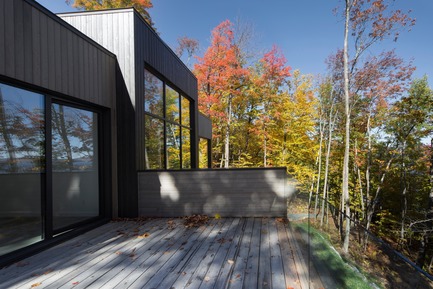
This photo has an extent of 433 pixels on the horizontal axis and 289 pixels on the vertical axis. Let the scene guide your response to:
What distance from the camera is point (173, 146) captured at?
252 inches

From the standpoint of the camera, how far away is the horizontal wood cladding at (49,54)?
2.59 meters

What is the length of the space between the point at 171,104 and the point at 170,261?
178 inches

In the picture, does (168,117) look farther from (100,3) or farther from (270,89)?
(100,3)

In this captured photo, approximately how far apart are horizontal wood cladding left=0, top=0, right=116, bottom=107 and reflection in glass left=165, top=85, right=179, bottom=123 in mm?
1879

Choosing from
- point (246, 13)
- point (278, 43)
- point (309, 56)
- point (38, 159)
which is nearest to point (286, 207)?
point (38, 159)

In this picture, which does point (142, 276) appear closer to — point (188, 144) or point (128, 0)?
point (188, 144)

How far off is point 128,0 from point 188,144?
36.7 feet

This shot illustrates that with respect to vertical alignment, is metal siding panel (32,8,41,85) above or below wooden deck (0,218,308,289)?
above

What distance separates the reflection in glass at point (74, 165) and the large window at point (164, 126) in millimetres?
1052

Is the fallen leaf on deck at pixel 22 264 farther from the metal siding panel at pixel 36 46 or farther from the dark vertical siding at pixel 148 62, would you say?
the dark vertical siding at pixel 148 62

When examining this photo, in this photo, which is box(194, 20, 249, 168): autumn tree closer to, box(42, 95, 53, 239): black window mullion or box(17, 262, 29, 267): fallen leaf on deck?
box(42, 95, 53, 239): black window mullion

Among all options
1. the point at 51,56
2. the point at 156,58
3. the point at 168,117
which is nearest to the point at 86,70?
the point at 51,56

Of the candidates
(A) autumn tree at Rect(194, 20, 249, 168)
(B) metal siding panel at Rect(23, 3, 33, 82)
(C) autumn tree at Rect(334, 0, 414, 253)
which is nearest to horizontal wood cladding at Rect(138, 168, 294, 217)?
(B) metal siding panel at Rect(23, 3, 33, 82)

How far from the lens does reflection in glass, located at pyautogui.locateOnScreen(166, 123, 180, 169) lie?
19.8ft
